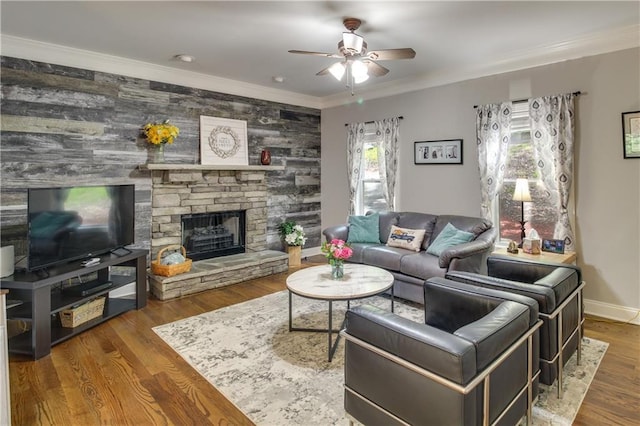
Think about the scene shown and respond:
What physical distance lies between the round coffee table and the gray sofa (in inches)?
24.3

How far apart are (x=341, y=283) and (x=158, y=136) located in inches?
113

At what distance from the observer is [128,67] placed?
429 cm

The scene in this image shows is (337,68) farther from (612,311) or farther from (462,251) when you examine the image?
(612,311)

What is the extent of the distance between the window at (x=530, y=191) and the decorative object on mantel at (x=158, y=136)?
413cm

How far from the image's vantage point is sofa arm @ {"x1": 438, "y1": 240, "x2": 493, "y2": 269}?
3.60 m

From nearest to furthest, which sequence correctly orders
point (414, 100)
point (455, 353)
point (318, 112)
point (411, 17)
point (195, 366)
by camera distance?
1. point (455, 353)
2. point (195, 366)
3. point (411, 17)
4. point (414, 100)
5. point (318, 112)

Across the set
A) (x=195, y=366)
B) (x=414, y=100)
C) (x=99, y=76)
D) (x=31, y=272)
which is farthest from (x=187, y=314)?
(x=414, y=100)

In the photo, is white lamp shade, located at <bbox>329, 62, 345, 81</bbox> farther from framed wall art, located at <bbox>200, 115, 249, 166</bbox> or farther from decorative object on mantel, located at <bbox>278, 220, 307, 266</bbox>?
decorative object on mantel, located at <bbox>278, 220, 307, 266</bbox>

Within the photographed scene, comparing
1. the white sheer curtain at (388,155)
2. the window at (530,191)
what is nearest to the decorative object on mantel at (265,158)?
A: the white sheer curtain at (388,155)

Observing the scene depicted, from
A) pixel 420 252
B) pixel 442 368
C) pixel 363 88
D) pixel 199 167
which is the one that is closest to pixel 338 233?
pixel 420 252

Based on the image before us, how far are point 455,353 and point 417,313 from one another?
2446 millimetres

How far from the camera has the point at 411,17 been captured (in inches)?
121

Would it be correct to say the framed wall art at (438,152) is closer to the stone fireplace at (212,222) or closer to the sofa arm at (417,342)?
the stone fireplace at (212,222)

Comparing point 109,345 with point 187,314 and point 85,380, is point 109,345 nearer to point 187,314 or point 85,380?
point 85,380
